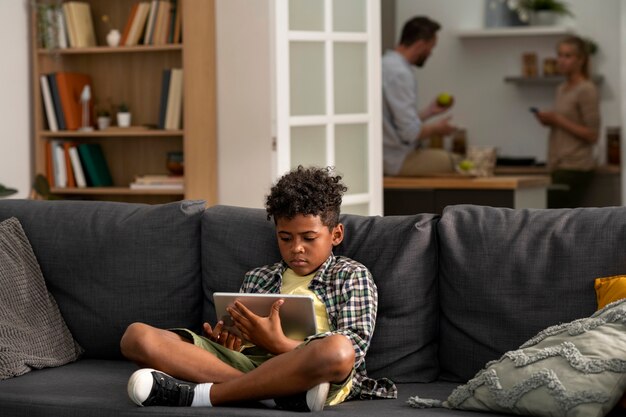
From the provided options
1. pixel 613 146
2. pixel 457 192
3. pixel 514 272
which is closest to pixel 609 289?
pixel 514 272

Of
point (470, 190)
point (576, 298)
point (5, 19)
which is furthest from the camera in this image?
point (470, 190)

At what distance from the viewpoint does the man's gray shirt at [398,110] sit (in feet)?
A: 19.4

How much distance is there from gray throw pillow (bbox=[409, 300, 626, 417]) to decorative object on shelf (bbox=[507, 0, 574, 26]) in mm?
5710

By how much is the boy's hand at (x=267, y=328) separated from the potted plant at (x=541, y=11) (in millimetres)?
5726

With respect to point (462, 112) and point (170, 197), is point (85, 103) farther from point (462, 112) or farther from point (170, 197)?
point (462, 112)

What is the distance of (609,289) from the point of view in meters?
2.53

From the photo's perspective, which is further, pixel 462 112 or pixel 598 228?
pixel 462 112

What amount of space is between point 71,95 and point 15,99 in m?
0.30

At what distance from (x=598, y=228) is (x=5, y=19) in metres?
3.57

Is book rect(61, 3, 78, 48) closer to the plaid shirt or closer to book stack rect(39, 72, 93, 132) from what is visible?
book stack rect(39, 72, 93, 132)

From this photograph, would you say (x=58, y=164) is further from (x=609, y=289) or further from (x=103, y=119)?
(x=609, y=289)

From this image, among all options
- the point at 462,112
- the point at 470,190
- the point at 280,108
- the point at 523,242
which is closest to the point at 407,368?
the point at 523,242

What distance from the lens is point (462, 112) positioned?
8.13 meters

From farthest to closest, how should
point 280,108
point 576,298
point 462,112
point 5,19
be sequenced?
point 462,112
point 5,19
point 280,108
point 576,298
